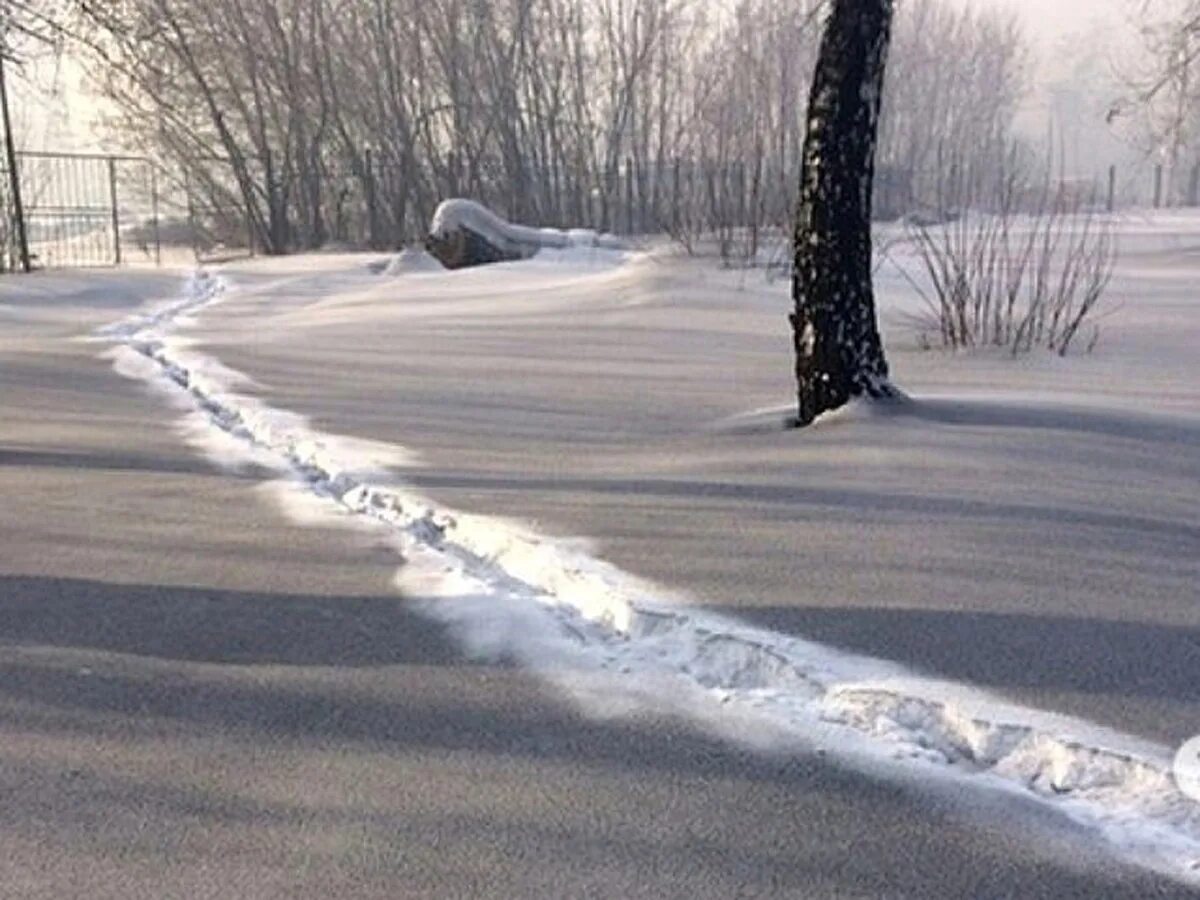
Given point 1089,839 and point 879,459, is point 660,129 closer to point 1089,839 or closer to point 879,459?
point 879,459

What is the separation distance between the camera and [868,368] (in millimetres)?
6371

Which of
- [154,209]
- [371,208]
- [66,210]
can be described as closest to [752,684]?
[66,210]

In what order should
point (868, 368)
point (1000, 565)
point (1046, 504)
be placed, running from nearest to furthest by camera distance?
point (1000, 565), point (1046, 504), point (868, 368)

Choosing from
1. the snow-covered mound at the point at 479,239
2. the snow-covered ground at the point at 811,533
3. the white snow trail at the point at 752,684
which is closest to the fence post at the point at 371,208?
the snow-covered mound at the point at 479,239

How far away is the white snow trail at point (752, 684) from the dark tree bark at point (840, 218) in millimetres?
2482

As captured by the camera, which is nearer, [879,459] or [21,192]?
[879,459]

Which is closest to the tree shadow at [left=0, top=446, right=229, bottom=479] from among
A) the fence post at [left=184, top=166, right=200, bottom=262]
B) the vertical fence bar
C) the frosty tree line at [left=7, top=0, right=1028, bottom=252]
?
the frosty tree line at [left=7, top=0, right=1028, bottom=252]

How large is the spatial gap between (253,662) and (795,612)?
1717mm

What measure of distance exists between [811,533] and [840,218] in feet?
7.69

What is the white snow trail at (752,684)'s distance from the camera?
262 cm

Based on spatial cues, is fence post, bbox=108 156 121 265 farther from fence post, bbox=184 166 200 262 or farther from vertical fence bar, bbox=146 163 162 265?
fence post, bbox=184 166 200 262

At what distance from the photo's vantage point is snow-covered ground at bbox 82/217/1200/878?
9.66 ft

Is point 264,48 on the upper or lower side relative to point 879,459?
upper

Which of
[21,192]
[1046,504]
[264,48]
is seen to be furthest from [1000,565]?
[264,48]
